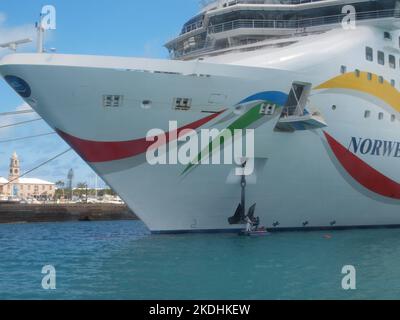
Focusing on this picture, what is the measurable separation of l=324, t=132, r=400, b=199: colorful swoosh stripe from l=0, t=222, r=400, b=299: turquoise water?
214 centimetres

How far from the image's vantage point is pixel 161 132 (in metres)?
15.6

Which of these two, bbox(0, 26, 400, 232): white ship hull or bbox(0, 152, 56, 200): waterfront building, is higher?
bbox(0, 26, 400, 232): white ship hull

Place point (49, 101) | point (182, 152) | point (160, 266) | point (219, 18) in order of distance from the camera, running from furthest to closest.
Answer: point (219, 18)
point (182, 152)
point (49, 101)
point (160, 266)

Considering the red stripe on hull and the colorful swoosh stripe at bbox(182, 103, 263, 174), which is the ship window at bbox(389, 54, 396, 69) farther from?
the red stripe on hull

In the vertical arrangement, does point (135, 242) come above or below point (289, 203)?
below

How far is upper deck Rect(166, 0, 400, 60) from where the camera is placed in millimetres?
21328

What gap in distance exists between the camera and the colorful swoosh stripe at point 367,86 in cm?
1812

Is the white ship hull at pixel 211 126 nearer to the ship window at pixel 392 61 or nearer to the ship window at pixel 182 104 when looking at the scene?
the ship window at pixel 182 104

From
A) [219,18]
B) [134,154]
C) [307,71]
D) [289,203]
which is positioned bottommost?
[289,203]

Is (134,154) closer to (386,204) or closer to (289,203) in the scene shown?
(289,203)

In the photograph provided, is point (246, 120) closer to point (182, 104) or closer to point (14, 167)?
point (182, 104)

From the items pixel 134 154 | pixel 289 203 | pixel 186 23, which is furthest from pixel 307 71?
pixel 186 23

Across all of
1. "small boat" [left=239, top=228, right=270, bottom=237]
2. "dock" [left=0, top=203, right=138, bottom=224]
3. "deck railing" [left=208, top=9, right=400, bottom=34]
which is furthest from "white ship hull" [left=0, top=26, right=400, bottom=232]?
"dock" [left=0, top=203, right=138, bottom=224]

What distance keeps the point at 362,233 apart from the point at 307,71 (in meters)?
7.05
